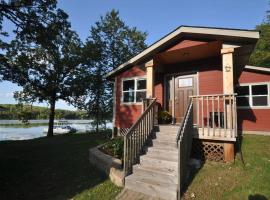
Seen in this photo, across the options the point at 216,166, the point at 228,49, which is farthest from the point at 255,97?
the point at 216,166

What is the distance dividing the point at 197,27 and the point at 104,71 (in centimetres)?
1910

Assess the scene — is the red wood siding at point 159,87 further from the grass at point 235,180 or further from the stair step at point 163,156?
the stair step at point 163,156

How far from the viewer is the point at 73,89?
22.0m

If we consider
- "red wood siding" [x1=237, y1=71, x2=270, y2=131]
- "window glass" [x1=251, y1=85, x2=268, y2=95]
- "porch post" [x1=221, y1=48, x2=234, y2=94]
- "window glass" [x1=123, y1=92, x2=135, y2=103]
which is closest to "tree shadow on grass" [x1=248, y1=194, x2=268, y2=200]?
"porch post" [x1=221, y1=48, x2=234, y2=94]

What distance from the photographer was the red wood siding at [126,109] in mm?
12883

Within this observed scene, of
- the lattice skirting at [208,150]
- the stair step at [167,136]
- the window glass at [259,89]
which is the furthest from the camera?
the window glass at [259,89]

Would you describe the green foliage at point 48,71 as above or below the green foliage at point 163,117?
above

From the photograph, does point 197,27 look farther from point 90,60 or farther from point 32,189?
point 90,60

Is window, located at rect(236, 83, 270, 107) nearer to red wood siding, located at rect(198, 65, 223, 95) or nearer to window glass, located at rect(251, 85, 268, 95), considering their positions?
window glass, located at rect(251, 85, 268, 95)

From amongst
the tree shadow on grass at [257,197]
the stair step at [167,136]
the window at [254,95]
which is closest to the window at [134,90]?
the stair step at [167,136]

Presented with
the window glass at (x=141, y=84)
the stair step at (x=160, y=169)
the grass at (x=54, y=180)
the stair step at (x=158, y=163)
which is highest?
the window glass at (x=141, y=84)

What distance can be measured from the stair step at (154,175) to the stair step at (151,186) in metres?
0.10

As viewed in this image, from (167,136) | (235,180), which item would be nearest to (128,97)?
(167,136)

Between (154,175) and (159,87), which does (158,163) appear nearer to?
(154,175)
